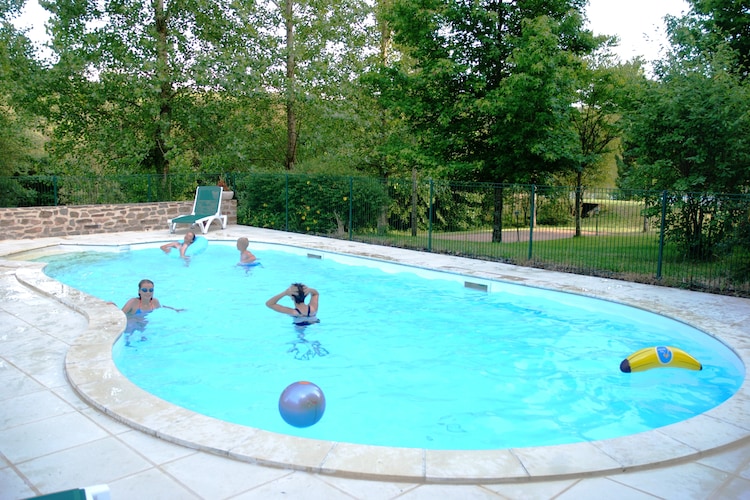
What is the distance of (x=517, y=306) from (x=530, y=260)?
2980 mm

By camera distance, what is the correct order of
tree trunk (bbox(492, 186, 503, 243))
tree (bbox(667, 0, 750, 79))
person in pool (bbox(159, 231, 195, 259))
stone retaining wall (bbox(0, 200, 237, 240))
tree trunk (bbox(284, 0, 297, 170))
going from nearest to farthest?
1. tree trunk (bbox(492, 186, 503, 243))
2. person in pool (bbox(159, 231, 195, 259))
3. stone retaining wall (bbox(0, 200, 237, 240))
4. tree (bbox(667, 0, 750, 79))
5. tree trunk (bbox(284, 0, 297, 170))

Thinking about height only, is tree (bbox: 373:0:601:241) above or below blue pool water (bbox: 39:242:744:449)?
above

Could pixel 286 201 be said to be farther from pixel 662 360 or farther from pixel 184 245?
pixel 662 360

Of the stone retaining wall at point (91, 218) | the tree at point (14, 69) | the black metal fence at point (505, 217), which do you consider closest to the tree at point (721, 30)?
the black metal fence at point (505, 217)

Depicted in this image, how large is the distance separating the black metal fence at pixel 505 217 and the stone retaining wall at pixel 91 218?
0.98 m

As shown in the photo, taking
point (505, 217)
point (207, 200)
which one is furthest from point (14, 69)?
point (505, 217)

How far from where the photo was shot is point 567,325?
879 cm

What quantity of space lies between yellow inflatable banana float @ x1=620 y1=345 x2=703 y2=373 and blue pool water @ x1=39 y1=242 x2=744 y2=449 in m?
0.14

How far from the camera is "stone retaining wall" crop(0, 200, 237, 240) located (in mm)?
15195

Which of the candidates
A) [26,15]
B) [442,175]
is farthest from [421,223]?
[26,15]

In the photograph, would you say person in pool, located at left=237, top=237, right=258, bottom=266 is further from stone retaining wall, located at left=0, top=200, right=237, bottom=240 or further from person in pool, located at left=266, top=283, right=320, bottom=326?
stone retaining wall, located at left=0, top=200, right=237, bottom=240

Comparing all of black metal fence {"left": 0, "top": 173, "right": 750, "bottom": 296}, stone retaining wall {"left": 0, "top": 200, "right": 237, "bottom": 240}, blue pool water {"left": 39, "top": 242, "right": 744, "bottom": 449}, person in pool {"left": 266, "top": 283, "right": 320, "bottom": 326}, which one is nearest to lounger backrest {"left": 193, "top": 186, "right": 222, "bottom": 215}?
stone retaining wall {"left": 0, "top": 200, "right": 237, "bottom": 240}

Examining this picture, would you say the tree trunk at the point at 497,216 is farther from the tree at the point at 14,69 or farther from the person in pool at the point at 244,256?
the tree at the point at 14,69

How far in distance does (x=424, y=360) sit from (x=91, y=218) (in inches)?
516
